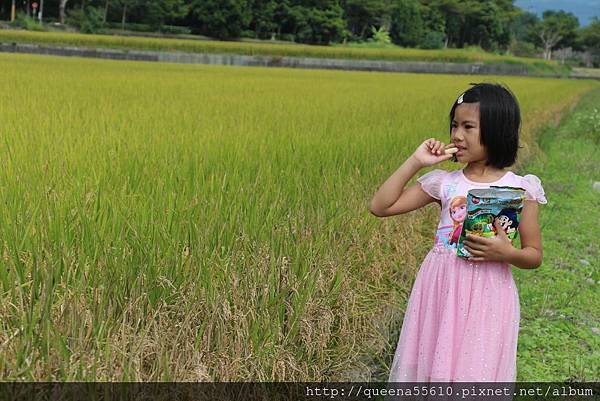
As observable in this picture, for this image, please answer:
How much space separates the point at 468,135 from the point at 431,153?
0.35 feet

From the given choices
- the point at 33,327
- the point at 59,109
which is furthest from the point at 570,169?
the point at 33,327

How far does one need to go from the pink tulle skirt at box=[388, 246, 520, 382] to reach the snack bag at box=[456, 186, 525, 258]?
0.09 metres

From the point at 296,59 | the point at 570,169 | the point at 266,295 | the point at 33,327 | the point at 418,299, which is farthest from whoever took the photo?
the point at 296,59

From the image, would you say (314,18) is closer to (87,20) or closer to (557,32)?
(87,20)

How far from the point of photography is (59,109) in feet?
19.3

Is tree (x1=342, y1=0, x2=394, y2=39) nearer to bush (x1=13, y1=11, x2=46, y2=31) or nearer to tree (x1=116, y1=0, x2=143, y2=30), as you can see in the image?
tree (x1=116, y1=0, x2=143, y2=30)

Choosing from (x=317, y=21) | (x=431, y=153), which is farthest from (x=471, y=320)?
(x=317, y=21)

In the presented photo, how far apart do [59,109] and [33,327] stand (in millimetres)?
4721

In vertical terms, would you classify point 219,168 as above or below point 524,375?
above

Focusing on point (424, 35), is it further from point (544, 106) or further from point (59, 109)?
point (59, 109)

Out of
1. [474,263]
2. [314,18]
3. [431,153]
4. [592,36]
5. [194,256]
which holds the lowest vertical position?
[194,256]

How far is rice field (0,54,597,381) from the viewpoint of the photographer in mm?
1684

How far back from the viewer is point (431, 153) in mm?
1821

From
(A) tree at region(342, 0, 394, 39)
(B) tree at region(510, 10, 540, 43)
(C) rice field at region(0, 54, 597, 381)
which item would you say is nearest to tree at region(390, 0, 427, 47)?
(A) tree at region(342, 0, 394, 39)
